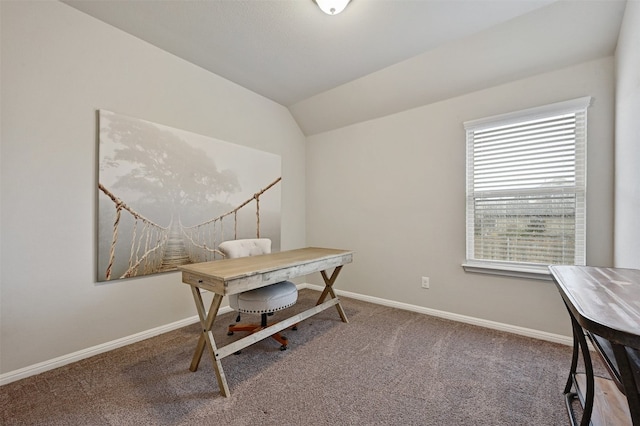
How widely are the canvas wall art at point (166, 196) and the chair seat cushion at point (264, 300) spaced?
3.15 ft

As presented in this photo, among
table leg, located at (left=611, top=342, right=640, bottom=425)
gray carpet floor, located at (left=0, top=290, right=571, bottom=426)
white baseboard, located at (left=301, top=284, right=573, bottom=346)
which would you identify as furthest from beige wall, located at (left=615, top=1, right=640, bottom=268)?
table leg, located at (left=611, top=342, right=640, bottom=425)

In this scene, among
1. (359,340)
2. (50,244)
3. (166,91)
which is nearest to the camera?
(50,244)

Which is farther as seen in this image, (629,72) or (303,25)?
(303,25)

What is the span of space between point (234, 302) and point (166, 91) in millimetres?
2154

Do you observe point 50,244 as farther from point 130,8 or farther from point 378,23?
point 378,23

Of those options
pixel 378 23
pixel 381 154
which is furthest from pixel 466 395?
pixel 378 23

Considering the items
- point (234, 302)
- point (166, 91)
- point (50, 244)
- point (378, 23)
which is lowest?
point (234, 302)

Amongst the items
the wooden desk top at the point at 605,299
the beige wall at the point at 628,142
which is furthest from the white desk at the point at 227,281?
the beige wall at the point at 628,142

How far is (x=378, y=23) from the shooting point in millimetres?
2158

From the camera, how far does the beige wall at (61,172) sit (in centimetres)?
179

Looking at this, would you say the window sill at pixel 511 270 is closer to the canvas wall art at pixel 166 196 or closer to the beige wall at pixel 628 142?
the beige wall at pixel 628 142

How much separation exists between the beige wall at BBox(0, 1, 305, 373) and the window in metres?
3.17

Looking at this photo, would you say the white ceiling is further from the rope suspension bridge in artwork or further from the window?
the rope suspension bridge in artwork

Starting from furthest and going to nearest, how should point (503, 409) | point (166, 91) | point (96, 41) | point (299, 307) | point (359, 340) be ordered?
point (299, 307) < point (166, 91) < point (359, 340) < point (96, 41) < point (503, 409)
